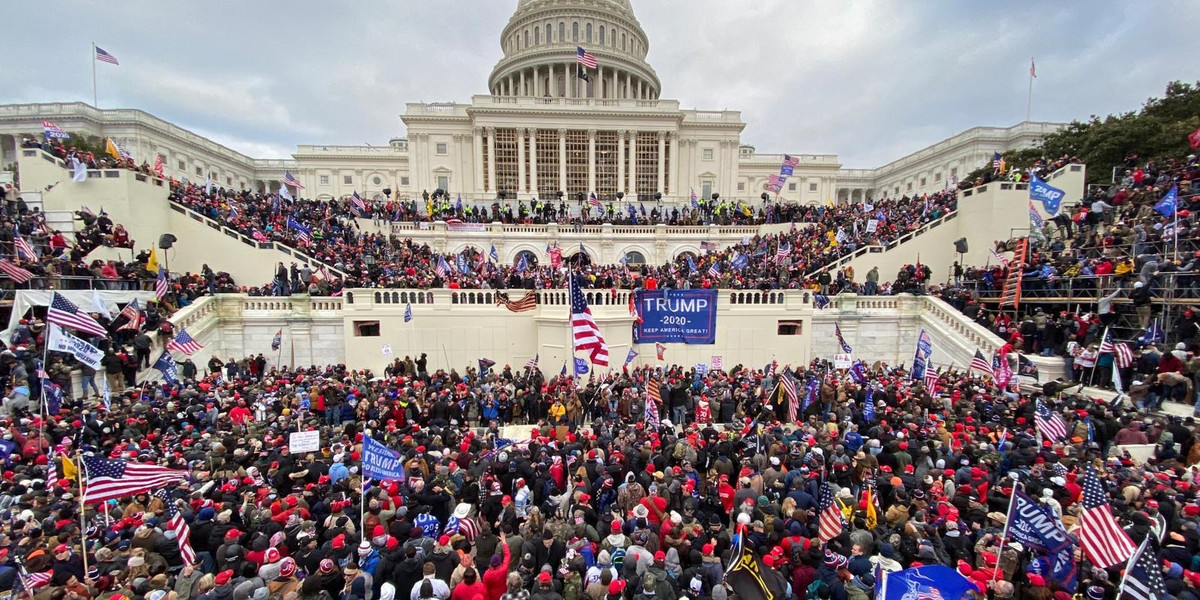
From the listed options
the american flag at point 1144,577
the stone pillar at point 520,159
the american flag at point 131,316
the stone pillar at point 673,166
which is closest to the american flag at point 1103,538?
the american flag at point 1144,577

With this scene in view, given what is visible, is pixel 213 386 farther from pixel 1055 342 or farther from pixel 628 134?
pixel 628 134

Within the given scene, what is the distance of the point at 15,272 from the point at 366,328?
10.1 m

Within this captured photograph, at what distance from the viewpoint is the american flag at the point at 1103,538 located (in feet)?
18.7

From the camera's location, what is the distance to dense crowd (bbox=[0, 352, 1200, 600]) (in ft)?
20.2

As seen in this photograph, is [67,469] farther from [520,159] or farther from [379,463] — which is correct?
[520,159]

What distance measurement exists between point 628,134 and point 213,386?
1840 inches

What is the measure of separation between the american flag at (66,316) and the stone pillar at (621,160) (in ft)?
152

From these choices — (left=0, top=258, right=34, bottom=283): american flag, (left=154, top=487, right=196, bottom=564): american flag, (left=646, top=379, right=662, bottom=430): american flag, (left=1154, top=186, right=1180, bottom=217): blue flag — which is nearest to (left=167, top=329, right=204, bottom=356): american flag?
(left=0, top=258, right=34, bottom=283): american flag

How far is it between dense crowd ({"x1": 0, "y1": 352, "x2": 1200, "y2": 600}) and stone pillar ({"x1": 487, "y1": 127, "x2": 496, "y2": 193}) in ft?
138

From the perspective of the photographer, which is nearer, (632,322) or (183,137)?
(632,322)

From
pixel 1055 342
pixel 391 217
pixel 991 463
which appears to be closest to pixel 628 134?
pixel 391 217

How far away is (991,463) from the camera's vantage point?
384 inches

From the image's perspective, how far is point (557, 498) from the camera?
855cm

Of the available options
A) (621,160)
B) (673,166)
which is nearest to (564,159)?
(621,160)
